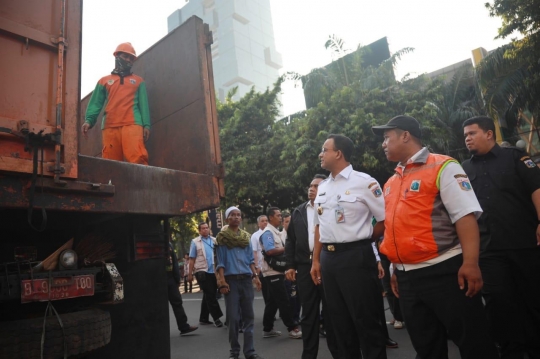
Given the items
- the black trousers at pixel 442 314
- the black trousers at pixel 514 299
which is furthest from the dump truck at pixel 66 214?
the black trousers at pixel 514 299

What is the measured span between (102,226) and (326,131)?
11.2 meters

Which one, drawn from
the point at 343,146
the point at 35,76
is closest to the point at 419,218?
the point at 343,146

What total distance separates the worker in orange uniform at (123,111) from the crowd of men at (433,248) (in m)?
1.79

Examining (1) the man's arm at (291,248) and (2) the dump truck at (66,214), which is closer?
(2) the dump truck at (66,214)

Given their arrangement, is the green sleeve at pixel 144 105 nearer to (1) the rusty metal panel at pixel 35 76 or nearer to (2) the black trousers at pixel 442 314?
(1) the rusty metal panel at pixel 35 76

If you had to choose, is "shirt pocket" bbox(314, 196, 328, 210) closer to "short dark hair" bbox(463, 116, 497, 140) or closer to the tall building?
"short dark hair" bbox(463, 116, 497, 140)

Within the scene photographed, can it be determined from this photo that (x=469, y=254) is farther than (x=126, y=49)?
No

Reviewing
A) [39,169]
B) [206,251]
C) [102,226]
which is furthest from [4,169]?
[206,251]

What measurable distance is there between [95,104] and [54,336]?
2691mm

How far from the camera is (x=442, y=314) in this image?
215cm

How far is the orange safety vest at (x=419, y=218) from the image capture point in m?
2.23

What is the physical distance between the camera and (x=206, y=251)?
25.1ft

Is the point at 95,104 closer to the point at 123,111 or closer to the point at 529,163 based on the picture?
the point at 123,111

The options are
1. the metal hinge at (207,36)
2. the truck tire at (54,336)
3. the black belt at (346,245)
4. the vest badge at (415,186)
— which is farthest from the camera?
the metal hinge at (207,36)
